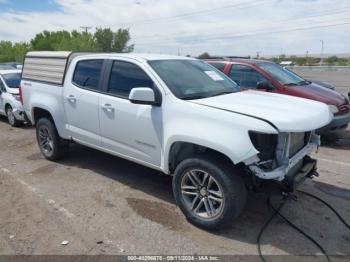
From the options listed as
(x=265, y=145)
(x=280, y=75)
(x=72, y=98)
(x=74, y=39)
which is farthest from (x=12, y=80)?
(x=74, y=39)

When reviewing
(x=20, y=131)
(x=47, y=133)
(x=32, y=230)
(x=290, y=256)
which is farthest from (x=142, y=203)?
(x=20, y=131)

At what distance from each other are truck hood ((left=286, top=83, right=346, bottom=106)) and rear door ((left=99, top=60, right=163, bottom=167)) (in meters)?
3.77

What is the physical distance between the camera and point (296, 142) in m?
3.97

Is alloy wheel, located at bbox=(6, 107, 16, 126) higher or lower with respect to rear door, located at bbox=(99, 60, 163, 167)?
lower

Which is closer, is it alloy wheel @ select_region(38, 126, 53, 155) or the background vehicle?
alloy wheel @ select_region(38, 126, 53, 155)

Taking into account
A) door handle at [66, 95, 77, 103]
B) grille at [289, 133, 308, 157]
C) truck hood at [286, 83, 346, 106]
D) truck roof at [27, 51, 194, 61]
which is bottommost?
grille at [289, 133, 308, 157]

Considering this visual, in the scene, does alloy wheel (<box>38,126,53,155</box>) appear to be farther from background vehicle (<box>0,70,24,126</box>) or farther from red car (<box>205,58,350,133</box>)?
red car (<box>205,58,350,133</box>)

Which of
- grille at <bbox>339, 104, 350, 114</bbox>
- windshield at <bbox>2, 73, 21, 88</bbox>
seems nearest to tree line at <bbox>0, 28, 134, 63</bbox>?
windshield at <bbox>2, 73, 21, 88</bbox>

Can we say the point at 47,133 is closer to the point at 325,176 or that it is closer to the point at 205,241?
the point at 205,241

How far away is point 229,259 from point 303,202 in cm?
167

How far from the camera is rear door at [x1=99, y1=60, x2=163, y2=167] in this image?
425 centimetres

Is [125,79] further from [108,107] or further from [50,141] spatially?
[50,141]

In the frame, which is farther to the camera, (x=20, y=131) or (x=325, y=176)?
(x=20, y=131)

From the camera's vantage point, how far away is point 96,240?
3660 mm
